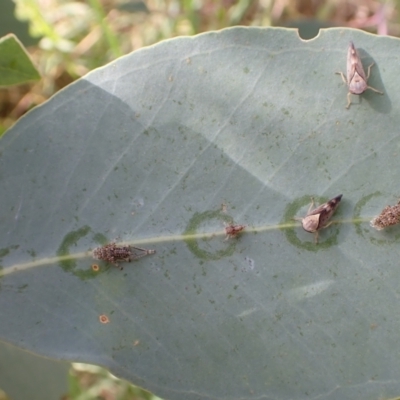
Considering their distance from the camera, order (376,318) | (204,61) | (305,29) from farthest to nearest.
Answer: (305,29) → (204,61) → (376,318)

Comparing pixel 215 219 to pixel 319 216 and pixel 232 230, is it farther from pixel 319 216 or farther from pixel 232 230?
pixel 319 216

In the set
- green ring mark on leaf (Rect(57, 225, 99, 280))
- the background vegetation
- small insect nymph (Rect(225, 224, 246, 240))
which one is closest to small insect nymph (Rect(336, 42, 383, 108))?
small insect nymph (Rect(225, 224, 246, 240))

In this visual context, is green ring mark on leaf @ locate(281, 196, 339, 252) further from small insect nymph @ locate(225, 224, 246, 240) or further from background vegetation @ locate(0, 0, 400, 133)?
background vegetation @ locate(0, 0, 400, 133)

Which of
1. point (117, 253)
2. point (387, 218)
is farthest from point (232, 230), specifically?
point (387, 218)

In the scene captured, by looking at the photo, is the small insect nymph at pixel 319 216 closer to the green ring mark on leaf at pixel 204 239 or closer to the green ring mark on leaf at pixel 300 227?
the green ring mark on leaf at pixel 300 227

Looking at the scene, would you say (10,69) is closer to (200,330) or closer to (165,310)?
(165,310)

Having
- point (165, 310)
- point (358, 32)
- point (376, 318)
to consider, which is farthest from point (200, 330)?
point (358, 32)

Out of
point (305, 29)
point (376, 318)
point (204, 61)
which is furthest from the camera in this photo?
point (305, 29)
